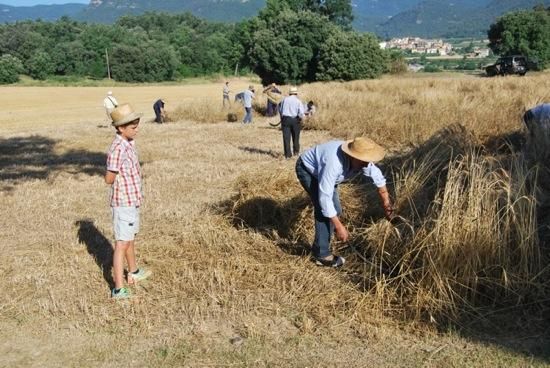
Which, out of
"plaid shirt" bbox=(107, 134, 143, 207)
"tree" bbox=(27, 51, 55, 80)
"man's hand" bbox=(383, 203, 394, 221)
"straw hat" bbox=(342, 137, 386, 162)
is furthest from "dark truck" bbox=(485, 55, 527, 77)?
"tree" bbox=(27, 51, 55, 80)

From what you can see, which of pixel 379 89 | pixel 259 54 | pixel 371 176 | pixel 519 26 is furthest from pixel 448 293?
pixel 519 26

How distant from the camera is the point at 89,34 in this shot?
277 feet

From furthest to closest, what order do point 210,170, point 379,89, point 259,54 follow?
point 259,54 → point 379,89 → point 210,170

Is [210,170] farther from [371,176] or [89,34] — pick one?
[89,34]

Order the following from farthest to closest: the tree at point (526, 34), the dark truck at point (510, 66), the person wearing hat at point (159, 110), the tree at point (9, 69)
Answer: the tree at point (9, 69)
the tree at point (526, 34)
the dark truck at point (510, 66)
the person wearing hat at point (159, 110)

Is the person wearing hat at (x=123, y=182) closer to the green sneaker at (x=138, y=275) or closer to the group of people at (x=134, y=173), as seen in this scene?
the group of people at (x=134, y=173)

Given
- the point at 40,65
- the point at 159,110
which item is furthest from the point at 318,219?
the point at 40,65

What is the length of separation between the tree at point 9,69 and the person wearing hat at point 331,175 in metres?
70.7

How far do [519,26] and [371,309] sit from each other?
196 ft

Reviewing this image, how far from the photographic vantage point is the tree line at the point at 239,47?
41406mm

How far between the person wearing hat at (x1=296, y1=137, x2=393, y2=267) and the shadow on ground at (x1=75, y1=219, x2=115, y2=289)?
1961 mm

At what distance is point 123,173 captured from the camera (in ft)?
15.4

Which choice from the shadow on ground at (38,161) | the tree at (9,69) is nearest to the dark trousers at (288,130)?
the shadow on ground at (38,161)

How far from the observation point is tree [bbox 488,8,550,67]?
55.3 m
